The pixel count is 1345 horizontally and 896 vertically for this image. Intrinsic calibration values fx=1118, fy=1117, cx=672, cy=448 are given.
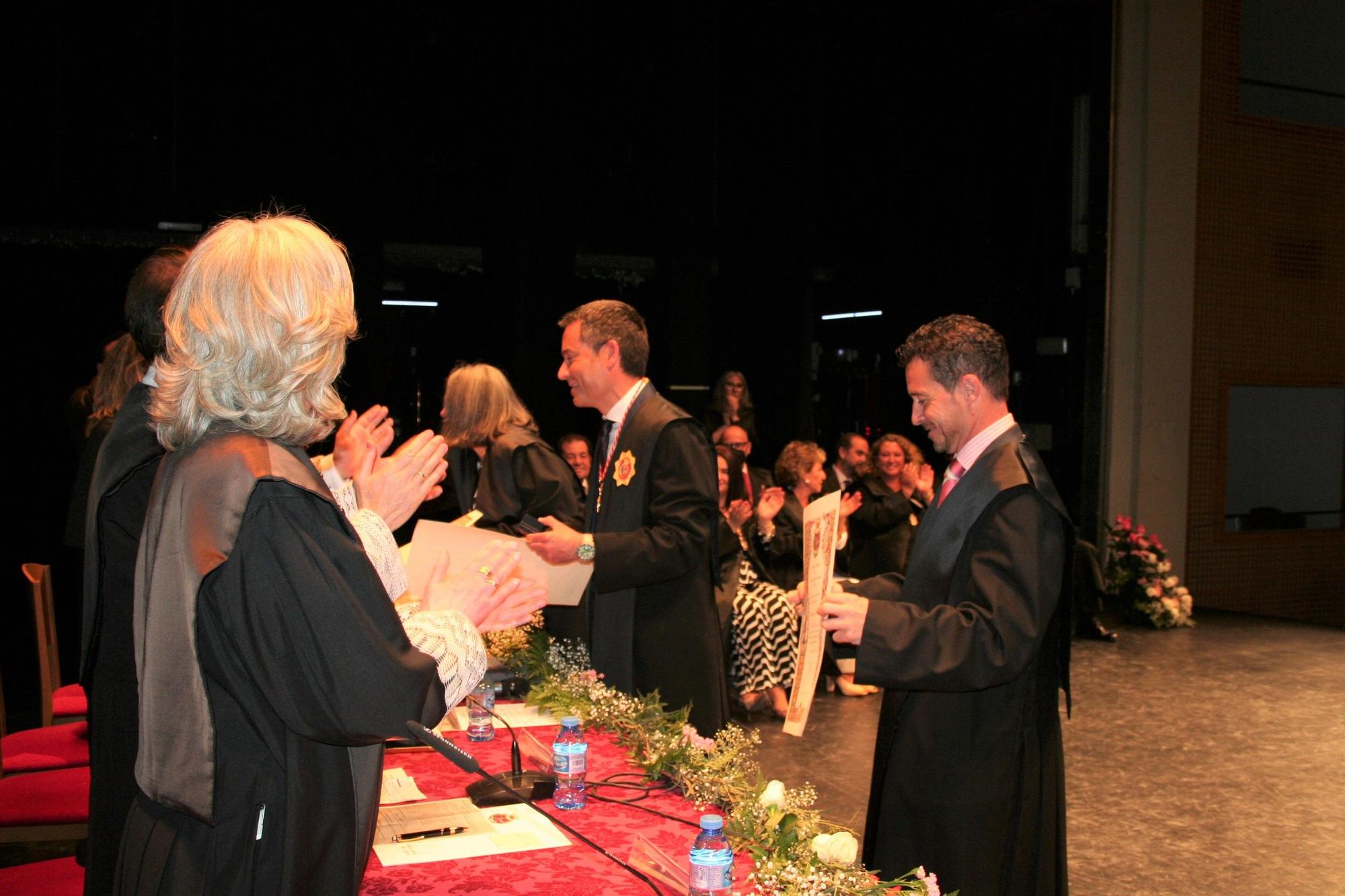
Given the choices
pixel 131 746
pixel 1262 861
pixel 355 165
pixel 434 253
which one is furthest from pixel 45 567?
pixel 434 253

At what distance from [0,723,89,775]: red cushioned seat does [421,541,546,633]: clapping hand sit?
2110mm

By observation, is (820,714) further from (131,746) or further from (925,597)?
(131,746)

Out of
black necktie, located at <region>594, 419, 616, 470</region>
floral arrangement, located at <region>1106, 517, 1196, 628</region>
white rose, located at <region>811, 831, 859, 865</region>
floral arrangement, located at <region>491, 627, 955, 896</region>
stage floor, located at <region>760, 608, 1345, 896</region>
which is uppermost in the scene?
black necktie, located at <region>594, 419, 616, 470</region>

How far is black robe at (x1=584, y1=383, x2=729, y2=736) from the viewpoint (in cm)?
350

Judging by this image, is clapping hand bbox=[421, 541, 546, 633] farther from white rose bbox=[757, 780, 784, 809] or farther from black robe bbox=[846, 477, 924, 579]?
black robe bbox=[846, 477, 924, 579]

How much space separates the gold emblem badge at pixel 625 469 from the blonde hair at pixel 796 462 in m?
3.28

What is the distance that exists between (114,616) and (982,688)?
1677 mm

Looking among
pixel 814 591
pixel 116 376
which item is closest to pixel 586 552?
pixel 814 591

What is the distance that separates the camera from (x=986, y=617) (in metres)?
2.31

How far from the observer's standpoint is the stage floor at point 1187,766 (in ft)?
13.5

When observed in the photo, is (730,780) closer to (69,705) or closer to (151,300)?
(151,300)

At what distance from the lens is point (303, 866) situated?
1.35 m

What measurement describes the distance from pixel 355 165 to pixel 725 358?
12.2 feet

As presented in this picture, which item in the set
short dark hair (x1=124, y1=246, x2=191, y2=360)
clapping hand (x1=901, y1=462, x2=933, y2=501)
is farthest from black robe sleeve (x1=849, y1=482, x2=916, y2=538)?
short dark hair (x1=124, y1=246, x2=191, y2=360)
